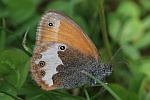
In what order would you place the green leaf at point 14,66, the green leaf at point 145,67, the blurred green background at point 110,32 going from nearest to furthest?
the green leaf at point 14,66 → the blurred green background at point 110,32 → the green leaf at point 145,67

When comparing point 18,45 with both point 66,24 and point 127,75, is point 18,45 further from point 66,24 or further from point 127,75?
point 127,75

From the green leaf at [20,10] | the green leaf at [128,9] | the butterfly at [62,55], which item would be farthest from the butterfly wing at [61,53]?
the green leaf at [128,9]

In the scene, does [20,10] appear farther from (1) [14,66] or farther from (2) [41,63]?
Result: (1) [14,66]

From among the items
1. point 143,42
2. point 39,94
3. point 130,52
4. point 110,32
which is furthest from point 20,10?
point 39,94

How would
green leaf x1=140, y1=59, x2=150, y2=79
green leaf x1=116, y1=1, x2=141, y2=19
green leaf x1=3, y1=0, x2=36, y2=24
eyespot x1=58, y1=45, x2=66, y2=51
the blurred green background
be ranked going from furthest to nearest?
green leaf x1=116, y1=1, x2=141, y2=19, green leaf x1=3, y1=0, x2=36, y2=24, green leaf x1=140, y1=59, x2=150, y2=79, the blurred green background, eyespot x1=58, y1=45, x2=66, y2=51

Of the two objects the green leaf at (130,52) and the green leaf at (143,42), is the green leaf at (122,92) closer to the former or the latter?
the green leaf at (130,52)

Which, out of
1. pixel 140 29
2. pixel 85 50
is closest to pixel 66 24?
pixel 85 50

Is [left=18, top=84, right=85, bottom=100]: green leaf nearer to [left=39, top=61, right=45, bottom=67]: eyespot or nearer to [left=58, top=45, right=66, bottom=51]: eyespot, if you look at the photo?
[left=39, top=61, right=45, bottom=67]: eyespot

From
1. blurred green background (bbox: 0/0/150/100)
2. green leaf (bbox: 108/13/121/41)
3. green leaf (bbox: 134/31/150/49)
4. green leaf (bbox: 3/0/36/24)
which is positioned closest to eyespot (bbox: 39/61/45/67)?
blurred green background (bbox: 0/0/150/100)
